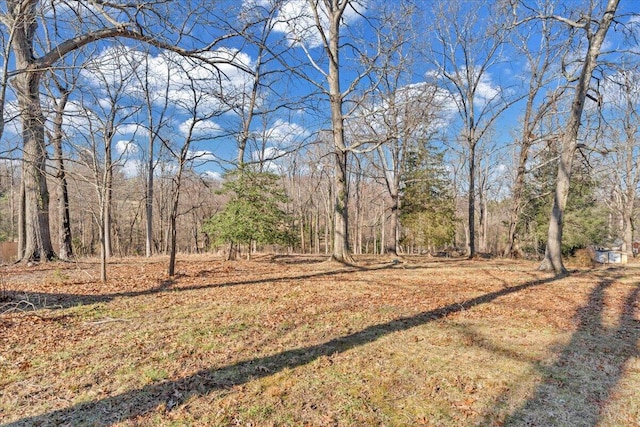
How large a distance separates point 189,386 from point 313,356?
123 cm

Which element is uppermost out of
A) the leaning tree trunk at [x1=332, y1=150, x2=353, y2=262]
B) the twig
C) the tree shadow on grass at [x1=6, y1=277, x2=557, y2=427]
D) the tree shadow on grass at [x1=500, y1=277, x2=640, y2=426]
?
the leaning tree trunk at [x1=332, y1=150, x2=353, y2=262]

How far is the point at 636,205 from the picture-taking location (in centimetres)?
2355

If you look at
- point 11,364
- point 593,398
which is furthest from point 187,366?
point 593,398

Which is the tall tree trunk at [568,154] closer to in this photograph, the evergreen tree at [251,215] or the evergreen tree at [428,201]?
the evergreen tree at [251,215]

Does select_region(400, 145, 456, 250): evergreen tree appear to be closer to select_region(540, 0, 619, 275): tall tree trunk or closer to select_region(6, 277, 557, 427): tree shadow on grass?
select_region(540, 0, 619, 275): tall tree trunk

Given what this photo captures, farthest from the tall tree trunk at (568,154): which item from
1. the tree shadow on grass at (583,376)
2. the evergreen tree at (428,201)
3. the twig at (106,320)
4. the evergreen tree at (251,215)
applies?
the twig at (106,320)

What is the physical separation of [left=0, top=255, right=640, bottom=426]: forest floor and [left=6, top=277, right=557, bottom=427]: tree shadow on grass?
0.01m

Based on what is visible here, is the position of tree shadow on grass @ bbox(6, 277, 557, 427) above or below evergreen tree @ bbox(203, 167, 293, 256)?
below

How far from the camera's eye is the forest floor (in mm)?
2607

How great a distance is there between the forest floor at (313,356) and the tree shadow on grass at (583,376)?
0.06ft

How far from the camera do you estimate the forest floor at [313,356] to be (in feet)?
8.55

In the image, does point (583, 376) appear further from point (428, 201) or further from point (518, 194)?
point (428, 201)

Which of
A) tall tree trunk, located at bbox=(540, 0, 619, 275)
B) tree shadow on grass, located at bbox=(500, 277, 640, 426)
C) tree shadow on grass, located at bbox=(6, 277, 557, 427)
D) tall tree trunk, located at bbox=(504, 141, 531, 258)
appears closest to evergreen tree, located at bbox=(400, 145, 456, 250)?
tall tree trunk, located at bbox=(504, 141, 531, 258)

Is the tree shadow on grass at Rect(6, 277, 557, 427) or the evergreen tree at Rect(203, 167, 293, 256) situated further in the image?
the evergreen tree at Rect(203, 167, 293, 256)
